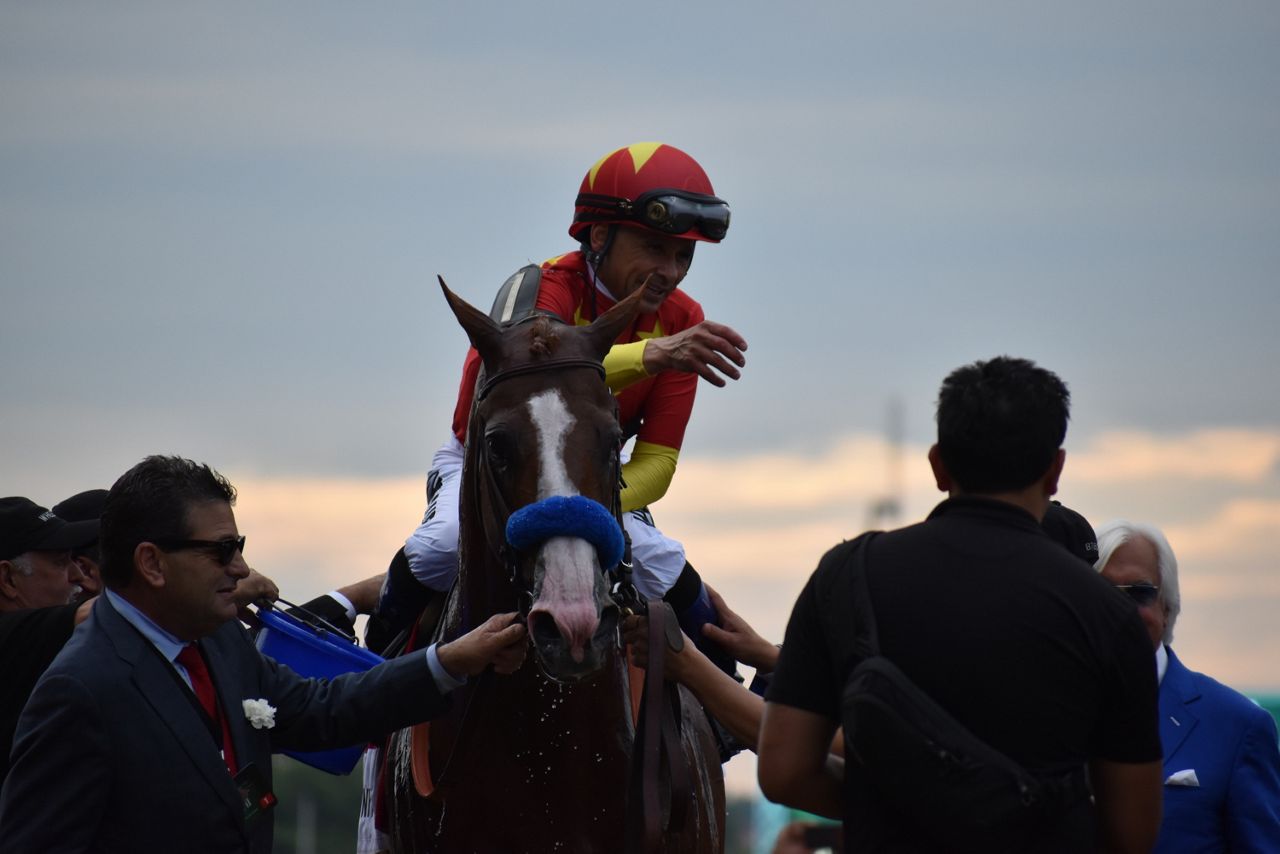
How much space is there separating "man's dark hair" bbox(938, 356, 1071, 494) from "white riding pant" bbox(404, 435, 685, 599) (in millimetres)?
2702

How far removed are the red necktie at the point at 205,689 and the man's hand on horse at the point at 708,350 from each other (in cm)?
190

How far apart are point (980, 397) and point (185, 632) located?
86.1 inches

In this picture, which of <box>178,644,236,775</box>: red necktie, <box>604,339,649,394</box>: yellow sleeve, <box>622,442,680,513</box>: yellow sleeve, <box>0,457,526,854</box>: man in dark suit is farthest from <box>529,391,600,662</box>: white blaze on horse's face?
<box>622,442,680,513</box>: yellow sleeve

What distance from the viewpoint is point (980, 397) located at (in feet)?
11.4

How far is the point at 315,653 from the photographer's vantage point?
5.97 meters

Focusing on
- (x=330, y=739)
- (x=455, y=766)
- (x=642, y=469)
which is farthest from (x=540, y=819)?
(x=642, y=469)

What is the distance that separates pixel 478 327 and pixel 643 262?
4.17ft

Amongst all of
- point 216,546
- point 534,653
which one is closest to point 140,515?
point 216,546

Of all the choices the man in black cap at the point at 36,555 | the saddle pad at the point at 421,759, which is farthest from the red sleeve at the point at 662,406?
the man in black cap at the point at 36,555

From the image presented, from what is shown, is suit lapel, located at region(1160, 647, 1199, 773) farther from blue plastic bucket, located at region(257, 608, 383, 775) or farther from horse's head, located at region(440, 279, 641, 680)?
blue plastic bucket, located at region(257, 608, 383, 775)

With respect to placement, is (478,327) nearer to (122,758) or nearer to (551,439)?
A: (551,439)

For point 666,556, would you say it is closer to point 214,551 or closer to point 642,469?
point 642,469

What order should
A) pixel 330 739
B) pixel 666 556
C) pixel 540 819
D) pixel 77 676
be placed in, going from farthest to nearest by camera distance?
pixel 666 556
pixel 540 819
pixel 330 739
pixel 77 676

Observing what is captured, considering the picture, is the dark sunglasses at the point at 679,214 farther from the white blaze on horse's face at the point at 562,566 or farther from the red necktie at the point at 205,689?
the red necktie at the point at 205,689
